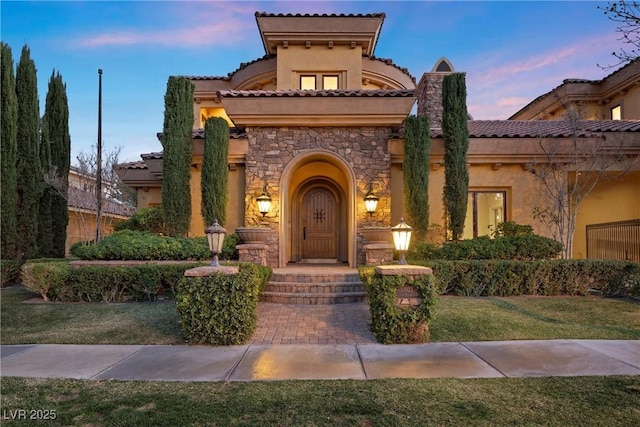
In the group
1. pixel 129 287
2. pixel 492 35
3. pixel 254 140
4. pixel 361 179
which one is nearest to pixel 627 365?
pixel 361 179

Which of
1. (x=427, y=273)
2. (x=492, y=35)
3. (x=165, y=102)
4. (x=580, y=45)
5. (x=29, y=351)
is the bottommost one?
(x=29, y=351)

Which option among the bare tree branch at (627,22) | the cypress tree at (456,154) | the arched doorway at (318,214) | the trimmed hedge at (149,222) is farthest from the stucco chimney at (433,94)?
the trimmed hedge at (149,222)

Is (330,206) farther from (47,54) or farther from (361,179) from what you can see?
(47,54)

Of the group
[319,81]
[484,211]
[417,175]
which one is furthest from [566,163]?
[319,81]

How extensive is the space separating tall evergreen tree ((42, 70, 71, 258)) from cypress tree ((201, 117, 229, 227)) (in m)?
5.91

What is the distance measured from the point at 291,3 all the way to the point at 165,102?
6895mm

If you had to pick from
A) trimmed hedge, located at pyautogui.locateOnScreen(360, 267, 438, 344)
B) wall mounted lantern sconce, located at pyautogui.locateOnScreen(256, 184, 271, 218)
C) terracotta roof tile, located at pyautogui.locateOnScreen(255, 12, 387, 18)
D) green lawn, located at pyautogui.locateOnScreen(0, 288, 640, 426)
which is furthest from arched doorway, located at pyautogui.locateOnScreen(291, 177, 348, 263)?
green lawn, located at pyautogui.locateOnScreen(0, 288, 640, 426)

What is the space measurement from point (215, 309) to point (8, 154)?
11147 millimetres

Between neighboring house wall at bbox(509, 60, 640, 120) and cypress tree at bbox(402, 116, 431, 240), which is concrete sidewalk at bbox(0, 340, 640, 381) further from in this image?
neighboring house wall at bbox(509, 60, 640, 120)

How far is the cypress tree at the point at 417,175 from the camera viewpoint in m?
10.5

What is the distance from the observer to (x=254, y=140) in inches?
438

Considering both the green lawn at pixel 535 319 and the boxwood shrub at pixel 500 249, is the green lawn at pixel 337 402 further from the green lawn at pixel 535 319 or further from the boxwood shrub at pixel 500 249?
the boxwood shrub at pixel 500 249

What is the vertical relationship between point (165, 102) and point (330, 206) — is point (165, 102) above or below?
above

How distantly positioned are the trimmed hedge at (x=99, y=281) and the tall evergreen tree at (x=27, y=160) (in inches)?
195
